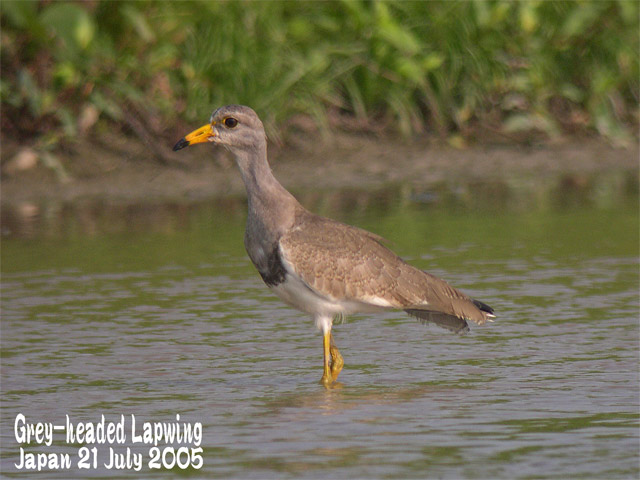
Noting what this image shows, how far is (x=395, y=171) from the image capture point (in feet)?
52.1

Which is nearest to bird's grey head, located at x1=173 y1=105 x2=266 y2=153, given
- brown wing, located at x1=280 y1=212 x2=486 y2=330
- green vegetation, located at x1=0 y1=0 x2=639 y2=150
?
brown wing, located at x1=280 y1=212 x2=486 y2=330

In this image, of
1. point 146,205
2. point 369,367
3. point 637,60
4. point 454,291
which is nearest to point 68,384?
point 369,367

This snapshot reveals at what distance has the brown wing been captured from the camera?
7.89 metres

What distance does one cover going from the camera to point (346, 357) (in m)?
8.69

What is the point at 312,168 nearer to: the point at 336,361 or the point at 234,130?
the point at 234,130

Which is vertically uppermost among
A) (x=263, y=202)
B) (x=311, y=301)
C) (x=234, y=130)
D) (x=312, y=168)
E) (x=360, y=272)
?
(x=312, y=168)

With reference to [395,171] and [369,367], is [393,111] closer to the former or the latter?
[395,171]

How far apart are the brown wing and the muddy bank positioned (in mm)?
6567

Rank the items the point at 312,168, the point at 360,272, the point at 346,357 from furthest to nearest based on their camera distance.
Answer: the point at 312,168, the point at 346,357, the point at 360,272

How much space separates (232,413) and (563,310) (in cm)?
318

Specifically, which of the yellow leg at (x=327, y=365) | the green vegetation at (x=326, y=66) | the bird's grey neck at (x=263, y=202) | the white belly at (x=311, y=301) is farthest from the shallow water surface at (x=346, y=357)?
the green vegetation at (x=326, y=66)

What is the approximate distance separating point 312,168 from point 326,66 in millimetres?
1180

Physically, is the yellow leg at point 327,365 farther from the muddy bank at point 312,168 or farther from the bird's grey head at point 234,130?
the muddy bank at point 312,168

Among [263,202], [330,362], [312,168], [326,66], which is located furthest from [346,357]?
[326,66]
